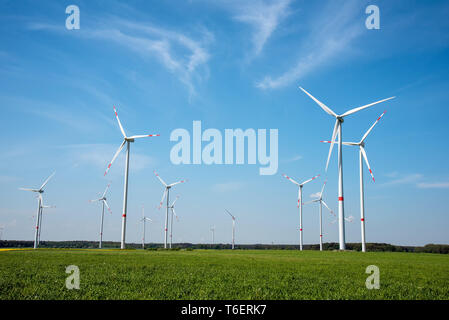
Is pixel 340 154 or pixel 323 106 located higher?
pixel 323 106

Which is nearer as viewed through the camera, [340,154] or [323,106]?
[340,154]

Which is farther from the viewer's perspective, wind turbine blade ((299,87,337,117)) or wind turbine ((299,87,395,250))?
wind turbine blade ((299,87,337,117))

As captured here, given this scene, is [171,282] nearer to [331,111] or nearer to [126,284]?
[126,284]

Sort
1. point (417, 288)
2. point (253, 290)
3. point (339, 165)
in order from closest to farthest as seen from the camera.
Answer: point (253, 290) < point (417, 288) < point (339, 165)

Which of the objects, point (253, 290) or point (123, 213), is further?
point (123, 213)

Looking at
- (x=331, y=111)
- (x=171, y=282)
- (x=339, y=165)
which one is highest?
(x=331, y=111)

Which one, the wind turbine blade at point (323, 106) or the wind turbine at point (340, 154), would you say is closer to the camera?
the wind turbine at point (340, 154)

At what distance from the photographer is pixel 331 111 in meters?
65.1
